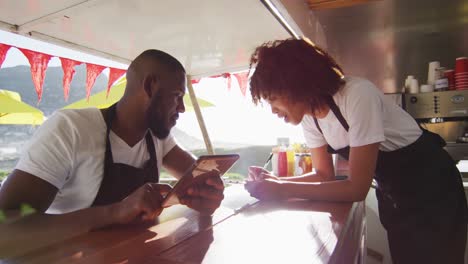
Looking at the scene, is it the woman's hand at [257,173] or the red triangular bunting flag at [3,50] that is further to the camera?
the red triangular bunting flag at [3,50]

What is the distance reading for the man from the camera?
0.89 m

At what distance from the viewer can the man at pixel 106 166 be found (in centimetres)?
89

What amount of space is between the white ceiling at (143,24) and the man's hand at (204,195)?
759 mm

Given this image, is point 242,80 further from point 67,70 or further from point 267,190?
point 267,190

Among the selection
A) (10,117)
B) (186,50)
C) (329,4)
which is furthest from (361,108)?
(10,117)

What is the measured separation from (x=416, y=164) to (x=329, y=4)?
1521 millimetres

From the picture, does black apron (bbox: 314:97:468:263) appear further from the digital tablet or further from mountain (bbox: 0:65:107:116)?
mountain (bbox: 0:65:107:116)

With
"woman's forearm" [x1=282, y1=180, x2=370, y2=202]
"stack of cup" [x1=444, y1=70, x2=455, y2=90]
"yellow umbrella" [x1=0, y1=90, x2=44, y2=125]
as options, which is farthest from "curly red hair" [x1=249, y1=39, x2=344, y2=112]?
"yellow umbrella" [x1=0, y1=90, x2=44, y2=125]

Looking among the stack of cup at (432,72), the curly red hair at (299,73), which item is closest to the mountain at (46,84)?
the curly red hair at (299,73)

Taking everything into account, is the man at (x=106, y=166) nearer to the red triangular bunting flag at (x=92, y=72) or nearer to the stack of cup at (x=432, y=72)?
the red triangular bunting flag at (x=92, y=72)

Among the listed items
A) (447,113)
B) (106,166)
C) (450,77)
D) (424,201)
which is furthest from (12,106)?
(450,77)

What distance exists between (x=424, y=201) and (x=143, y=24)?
1.44 meters

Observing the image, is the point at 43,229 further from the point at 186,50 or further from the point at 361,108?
the point at 186,50

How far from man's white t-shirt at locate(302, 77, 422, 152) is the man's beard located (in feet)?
2.17
